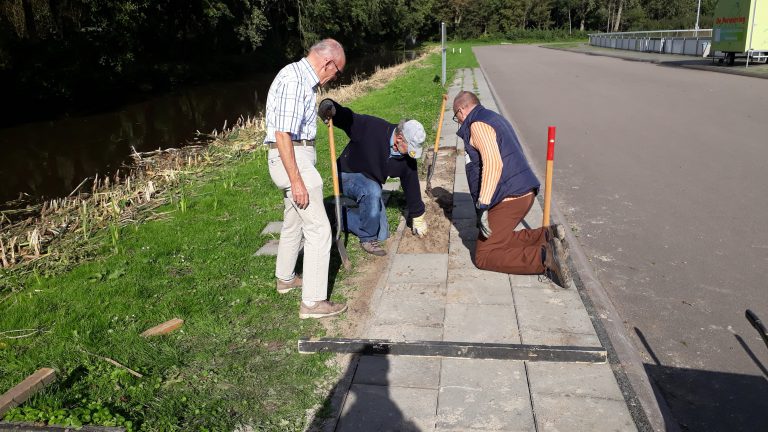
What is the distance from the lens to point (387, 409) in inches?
122

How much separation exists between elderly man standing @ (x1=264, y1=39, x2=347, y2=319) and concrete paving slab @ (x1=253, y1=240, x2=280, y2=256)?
1.17 m

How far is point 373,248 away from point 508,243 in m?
1.28

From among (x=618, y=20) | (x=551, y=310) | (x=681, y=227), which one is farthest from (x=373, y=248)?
(x=618, y=20)

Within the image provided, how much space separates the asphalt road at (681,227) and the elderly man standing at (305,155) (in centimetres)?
222

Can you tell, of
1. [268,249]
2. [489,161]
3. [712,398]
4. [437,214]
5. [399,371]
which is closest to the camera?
[712,398]

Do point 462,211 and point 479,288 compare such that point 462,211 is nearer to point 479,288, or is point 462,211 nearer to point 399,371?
point 479,288

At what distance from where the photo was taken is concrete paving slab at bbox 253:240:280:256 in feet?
17.7

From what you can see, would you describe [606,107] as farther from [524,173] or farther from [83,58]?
[83,58]

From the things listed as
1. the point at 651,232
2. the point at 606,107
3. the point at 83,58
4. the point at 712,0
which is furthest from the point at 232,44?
the point at 712,0

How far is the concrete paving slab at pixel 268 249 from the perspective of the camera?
17.7ft

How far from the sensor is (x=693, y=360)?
355 centimetres

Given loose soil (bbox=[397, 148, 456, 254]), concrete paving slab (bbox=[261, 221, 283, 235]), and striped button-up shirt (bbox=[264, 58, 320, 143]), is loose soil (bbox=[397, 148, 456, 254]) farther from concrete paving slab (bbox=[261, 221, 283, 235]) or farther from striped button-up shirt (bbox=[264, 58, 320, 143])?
striped button-up shirt (bbox=[264, 58, 320, 143])

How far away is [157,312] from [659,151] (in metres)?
7.69

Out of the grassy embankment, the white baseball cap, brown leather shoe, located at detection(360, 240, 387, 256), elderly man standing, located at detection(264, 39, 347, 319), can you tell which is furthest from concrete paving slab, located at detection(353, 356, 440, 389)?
the white baseball cap
